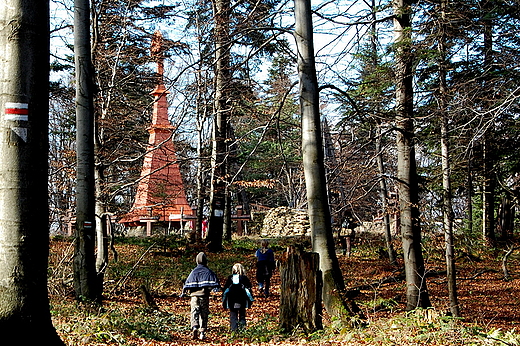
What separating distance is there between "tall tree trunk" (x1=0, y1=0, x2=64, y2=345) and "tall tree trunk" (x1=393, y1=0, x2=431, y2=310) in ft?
22.8

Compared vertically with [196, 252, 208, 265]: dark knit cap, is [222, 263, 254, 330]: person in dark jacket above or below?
below

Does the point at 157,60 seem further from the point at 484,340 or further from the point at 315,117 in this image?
the point at 484,340

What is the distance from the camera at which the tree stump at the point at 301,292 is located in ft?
26.6

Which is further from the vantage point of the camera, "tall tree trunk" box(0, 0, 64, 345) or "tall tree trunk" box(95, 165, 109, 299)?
"tall tree trunk" box(95, 165, 109, 299)

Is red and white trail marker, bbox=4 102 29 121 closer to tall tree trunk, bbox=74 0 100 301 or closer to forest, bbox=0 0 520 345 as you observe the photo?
forest, bbox=0 0 520 345

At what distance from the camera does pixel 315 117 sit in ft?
31.0

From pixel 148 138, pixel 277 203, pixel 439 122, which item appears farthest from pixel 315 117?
pixel 277 203

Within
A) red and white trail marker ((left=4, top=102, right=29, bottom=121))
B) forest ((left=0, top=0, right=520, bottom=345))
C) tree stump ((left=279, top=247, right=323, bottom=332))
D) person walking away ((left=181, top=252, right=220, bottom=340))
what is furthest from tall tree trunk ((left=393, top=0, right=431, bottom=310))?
red and white trail marker ((left=4, top=102, right=29, bottom=121))

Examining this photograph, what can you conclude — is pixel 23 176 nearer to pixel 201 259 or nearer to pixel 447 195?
pixel 201 259

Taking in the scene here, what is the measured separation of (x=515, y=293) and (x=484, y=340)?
10745mm

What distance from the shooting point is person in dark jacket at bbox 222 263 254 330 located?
9852mm

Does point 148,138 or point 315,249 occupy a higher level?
point 148,138

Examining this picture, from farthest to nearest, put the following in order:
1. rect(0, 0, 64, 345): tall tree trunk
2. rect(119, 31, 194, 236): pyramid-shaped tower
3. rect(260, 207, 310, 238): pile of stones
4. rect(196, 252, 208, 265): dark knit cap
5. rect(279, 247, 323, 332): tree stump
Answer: rect(260, 207, 310, 238): pile of stones, rect(119, 31, 194, 236): pyramid-shaped tower, rect(196, 252, 208, 265): dark knit cap, rect(279, 247, 323, 332): tree stump, rect(0, 0, 64, 345): tall tree trunk

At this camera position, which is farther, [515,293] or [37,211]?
[515,293]
